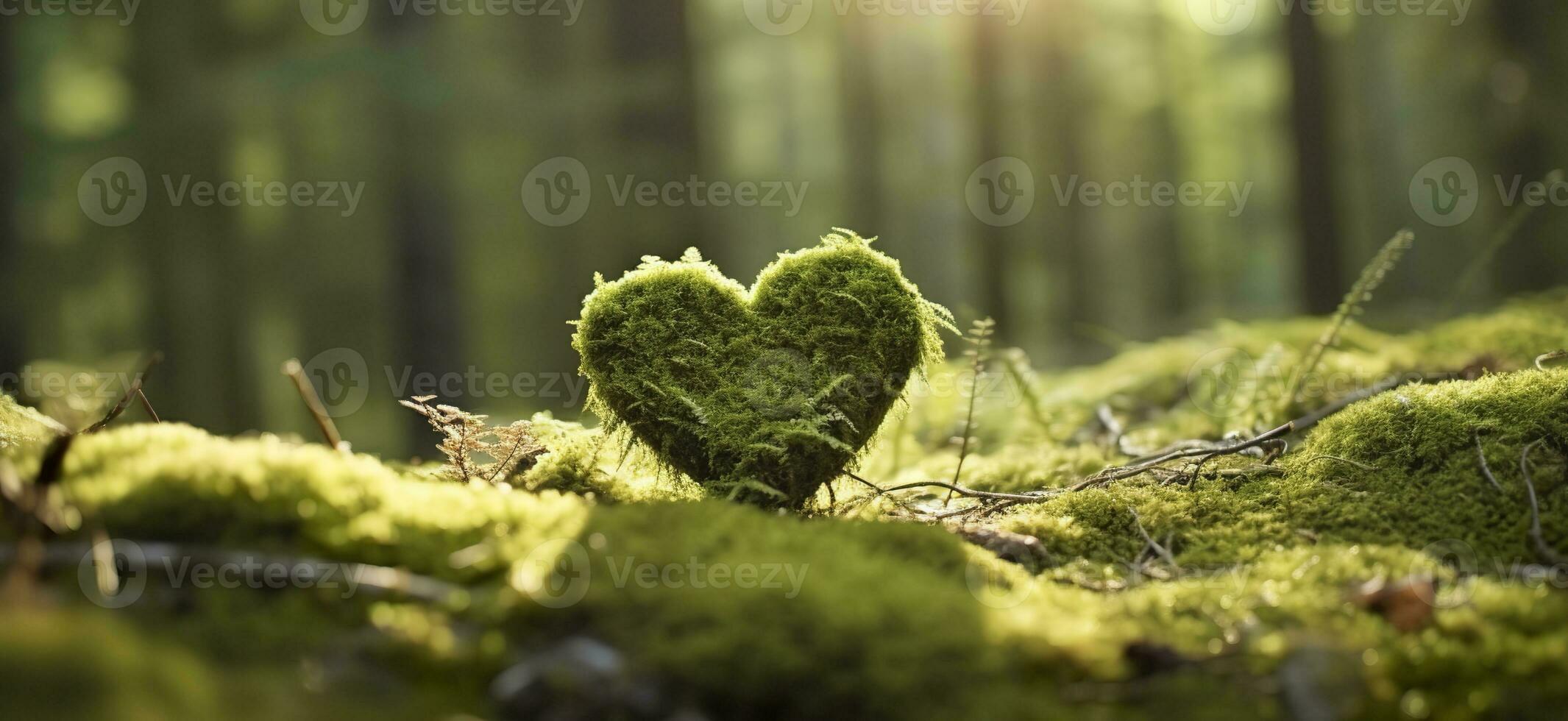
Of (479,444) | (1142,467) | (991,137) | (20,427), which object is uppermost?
(991,137)

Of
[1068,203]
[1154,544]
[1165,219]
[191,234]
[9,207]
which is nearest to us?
[1154,544]

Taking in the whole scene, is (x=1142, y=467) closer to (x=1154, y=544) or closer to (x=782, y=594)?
(x=1154, y=544)

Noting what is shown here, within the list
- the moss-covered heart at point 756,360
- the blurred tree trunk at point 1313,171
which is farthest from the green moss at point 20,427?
the blurred tree trunk at point 1313,171

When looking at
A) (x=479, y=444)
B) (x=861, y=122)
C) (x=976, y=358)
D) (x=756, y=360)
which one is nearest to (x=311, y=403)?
(x=479, y=444)

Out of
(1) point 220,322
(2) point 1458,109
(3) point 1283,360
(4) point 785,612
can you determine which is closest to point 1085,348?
(2) point 1458,109

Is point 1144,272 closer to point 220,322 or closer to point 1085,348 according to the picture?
point 1085,348

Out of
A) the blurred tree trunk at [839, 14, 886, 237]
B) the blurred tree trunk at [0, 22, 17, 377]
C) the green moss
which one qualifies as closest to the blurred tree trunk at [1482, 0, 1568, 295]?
the blurred tree trunk at [839, 14, 886, 237]
